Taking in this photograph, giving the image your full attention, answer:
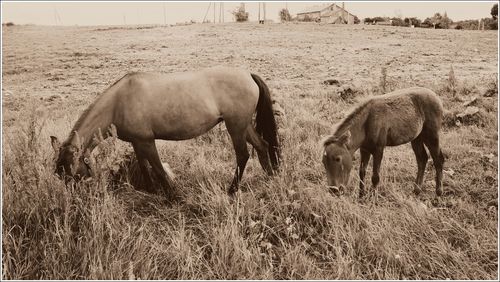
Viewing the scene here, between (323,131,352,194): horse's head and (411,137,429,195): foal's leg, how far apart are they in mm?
1318

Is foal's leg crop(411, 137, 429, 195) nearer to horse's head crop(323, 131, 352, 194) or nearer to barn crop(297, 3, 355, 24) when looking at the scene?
horse's head crop(323, 131, 352, 194)

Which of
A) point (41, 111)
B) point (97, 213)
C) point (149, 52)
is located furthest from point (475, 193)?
point (149, 52)

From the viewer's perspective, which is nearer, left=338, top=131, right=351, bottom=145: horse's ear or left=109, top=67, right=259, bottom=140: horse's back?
left=338, top=131, right=351, bottom=145: horse's ear

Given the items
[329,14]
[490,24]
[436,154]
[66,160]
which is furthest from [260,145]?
[329,14]

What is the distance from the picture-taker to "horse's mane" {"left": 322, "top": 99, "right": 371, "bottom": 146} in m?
4.54

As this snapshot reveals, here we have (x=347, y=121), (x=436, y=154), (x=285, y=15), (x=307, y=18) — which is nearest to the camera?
(x=347, y=121)

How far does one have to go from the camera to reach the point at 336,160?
4.46 metres

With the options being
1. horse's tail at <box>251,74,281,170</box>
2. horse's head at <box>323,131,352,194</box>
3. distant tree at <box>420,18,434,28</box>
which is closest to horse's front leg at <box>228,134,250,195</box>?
horse's tail at <box>251,74,281,170</box>

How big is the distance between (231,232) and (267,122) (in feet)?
7.52

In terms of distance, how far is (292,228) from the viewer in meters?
4.10

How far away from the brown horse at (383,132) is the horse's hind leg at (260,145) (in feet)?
4.52

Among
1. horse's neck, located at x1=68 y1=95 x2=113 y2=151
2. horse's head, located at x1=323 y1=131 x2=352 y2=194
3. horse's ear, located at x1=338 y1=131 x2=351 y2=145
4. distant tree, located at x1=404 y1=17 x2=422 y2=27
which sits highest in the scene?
distant tree, located at x1=404 y1=17 x2=422 y2=27

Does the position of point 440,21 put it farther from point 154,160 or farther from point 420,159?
point 154,160

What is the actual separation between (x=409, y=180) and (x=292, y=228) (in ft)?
8.06
